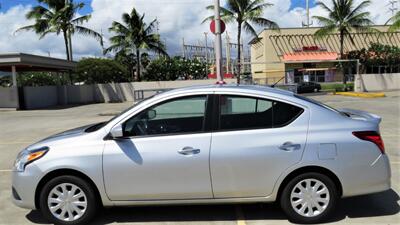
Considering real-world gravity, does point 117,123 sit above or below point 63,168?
above

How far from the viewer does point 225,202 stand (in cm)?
517

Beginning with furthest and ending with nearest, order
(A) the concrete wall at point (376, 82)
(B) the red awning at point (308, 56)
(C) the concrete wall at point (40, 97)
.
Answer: (B) the red awning at point (308, 56) < (A) the concrete wall at point (376, 82) < (C) the concrete wall at point (40, 97)

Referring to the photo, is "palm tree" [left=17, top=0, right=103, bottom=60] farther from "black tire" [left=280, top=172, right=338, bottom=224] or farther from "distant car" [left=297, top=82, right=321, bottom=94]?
"black tire" [left=280, top=172, right=338, bottom=224]

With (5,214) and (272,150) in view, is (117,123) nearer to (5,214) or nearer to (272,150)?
(272,150)

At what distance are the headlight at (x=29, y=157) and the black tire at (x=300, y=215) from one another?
8.97ft

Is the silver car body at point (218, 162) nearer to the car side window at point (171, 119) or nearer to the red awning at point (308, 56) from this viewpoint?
the car side window at point (171, 119)

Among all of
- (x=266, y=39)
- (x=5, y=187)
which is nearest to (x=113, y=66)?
(x=266, y=39)

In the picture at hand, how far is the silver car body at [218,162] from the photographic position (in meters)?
5.03

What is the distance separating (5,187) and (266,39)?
195ft

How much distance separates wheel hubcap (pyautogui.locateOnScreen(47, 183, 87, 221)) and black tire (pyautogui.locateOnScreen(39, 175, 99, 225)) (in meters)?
0.03

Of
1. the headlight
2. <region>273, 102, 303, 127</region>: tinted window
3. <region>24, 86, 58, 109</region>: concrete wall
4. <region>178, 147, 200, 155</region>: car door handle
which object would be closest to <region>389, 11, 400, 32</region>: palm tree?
<region>24, 86, 58, 109</region>: concrete wall

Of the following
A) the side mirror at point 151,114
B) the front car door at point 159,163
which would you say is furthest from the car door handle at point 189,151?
the side mirror at point 151,114

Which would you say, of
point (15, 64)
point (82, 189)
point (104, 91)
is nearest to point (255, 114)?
point (82, 189)

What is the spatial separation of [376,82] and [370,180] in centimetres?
3964
